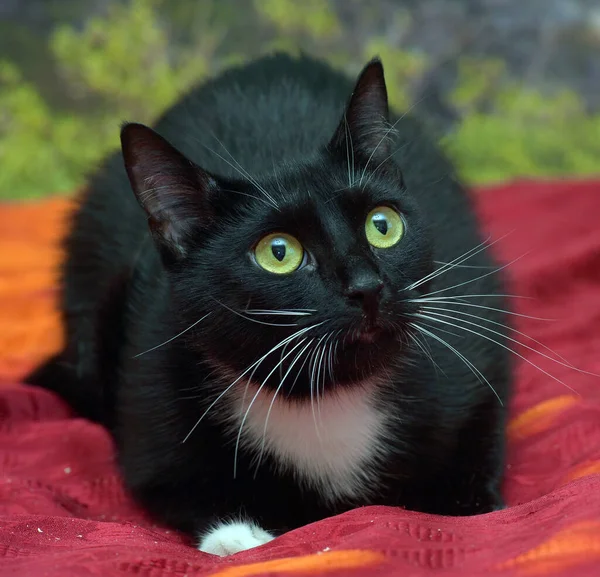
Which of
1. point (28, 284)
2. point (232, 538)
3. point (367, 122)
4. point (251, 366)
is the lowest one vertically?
point (232, 538)

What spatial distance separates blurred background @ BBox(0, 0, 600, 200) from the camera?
311cm

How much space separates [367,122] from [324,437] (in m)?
0.42

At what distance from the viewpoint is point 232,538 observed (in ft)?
3.22

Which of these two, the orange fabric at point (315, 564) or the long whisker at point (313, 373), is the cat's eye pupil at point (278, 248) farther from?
the orange fabric at point (315, 564)

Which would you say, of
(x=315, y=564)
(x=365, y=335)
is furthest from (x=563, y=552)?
(x=365, y=335)

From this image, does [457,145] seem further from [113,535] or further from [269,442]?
[113,535]

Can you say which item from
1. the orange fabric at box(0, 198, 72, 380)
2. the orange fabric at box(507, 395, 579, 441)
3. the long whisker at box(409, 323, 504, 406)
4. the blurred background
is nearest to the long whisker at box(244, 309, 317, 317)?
the long whisker at box(409, 323, 504, 406)

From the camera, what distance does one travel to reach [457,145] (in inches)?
119

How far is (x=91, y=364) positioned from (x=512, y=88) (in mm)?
2396

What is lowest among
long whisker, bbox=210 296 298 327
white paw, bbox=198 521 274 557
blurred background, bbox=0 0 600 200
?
white paw, bbox=198 521 274 557

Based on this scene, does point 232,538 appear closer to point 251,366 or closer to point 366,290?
point 251,366

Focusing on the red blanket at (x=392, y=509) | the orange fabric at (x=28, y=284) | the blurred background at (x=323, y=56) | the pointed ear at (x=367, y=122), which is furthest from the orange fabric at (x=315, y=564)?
the blurred background at (x=323, y=56)

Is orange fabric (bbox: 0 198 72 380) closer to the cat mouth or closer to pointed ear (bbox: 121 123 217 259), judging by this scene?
pointed ear (bbox: 121 123 217 259)

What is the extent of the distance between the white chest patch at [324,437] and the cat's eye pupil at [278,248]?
0.69 ft
